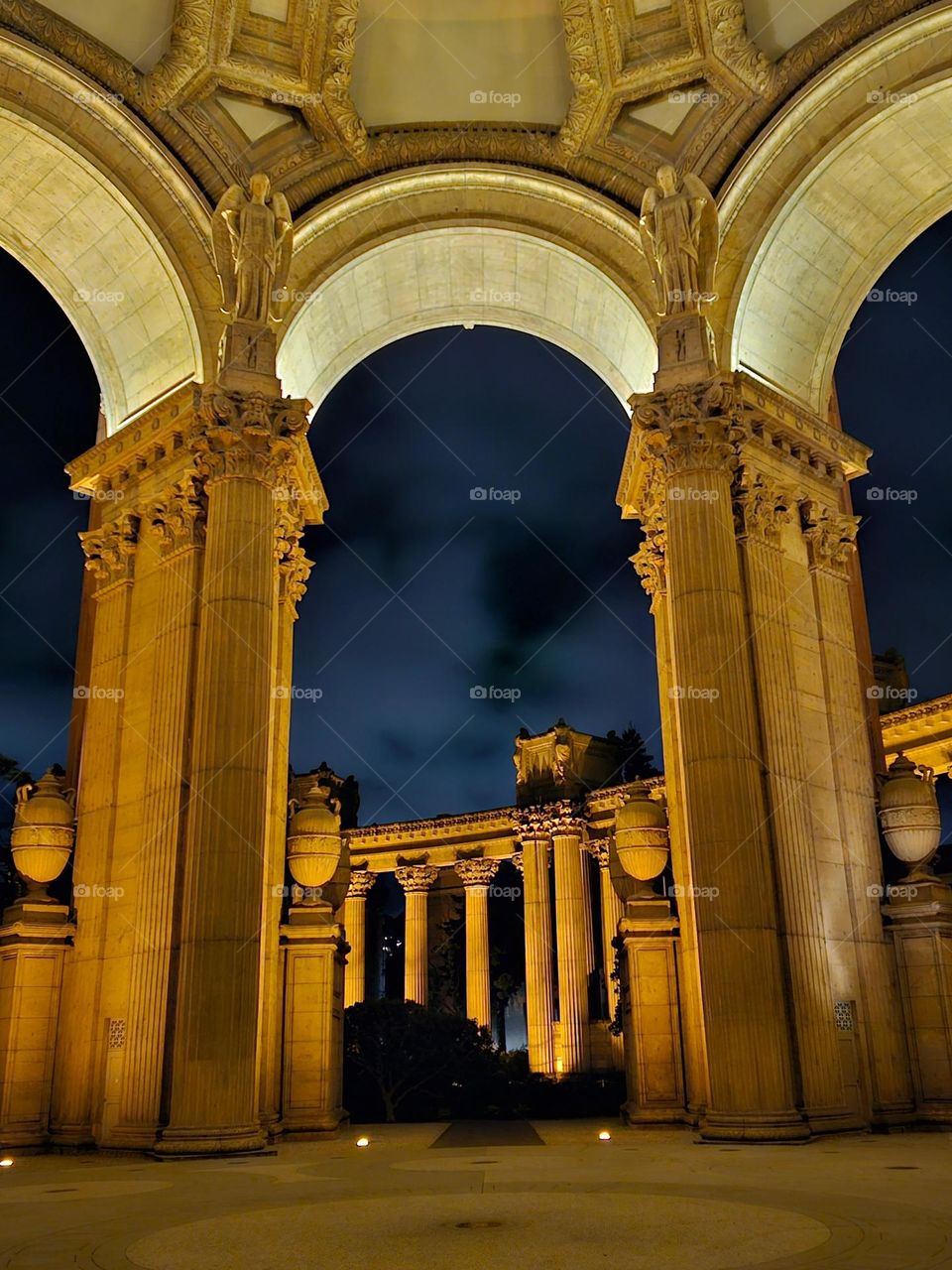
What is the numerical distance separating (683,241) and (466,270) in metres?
7.79

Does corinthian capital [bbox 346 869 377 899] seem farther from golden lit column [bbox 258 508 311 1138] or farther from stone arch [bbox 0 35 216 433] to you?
stone arch [bbox 0 35 216 433]

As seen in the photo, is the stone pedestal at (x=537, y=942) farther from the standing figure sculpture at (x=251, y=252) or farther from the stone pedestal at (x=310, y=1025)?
the standing figure sculpture at (x=251, y=252)

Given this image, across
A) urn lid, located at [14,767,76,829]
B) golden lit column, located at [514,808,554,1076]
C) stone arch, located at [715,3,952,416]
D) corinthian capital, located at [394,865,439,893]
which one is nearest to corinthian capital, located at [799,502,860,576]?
stone arch, located at [715,3,952,416]

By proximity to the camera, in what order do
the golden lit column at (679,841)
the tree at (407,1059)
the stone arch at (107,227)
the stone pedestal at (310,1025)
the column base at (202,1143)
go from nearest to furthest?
the column base at (202,1143), the golden lit column at (679,841), the stone pedestal at (310,1025), the stone arch at (107,227), the tree at (407,1059)

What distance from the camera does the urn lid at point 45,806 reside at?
20734mm

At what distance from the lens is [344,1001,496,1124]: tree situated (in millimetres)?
32188

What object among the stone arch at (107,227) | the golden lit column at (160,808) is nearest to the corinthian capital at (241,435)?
the golden lit column at (160,808)

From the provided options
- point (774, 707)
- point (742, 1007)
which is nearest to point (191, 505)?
point (774, 707)

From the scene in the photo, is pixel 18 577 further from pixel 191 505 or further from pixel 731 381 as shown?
pixel 731 381

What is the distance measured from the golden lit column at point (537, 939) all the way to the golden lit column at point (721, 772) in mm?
26791

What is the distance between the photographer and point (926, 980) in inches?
785

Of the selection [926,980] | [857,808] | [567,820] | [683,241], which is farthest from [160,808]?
[567,820]

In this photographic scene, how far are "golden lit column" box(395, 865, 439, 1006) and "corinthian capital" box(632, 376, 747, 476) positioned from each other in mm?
32367

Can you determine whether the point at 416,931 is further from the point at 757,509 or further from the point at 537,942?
the point at 757,509
